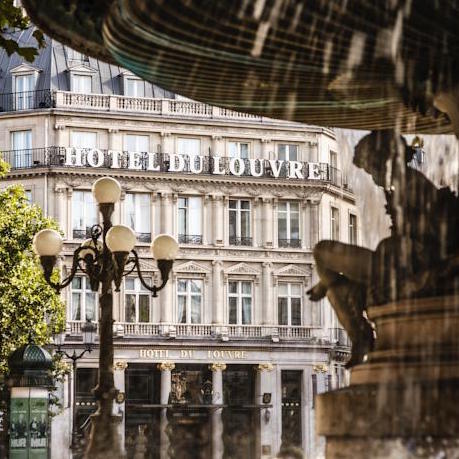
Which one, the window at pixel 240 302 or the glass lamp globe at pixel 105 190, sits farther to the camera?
the window at pixel 240 302

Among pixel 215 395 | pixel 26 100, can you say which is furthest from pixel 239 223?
pixel 26 100

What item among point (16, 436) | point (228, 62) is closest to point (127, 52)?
point (228, 62)

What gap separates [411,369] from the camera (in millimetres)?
7375

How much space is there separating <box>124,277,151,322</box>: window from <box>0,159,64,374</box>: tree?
16.1 meters

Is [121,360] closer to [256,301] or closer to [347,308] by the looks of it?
[256,301]

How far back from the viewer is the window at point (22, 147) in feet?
189

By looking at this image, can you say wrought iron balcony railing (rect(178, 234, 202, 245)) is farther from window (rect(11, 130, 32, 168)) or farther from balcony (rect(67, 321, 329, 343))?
window (rect(11, 130, 32, 168))

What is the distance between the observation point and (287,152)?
60875mm

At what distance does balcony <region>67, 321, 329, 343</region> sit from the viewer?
5600 centimetres

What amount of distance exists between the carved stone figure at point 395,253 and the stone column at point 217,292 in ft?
163

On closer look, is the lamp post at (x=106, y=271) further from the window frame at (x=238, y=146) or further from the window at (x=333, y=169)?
the window at (x=333, y=169)

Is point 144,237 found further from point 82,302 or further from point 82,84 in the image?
point 82,84

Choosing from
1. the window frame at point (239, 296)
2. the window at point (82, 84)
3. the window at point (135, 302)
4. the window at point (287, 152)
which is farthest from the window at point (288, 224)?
the window at point (82, 84)

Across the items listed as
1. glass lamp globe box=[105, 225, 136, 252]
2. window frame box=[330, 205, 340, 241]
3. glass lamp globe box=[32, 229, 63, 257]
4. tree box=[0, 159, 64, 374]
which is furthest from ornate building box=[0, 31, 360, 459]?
glass lamp globe box=[105, 225, 136, 252]
